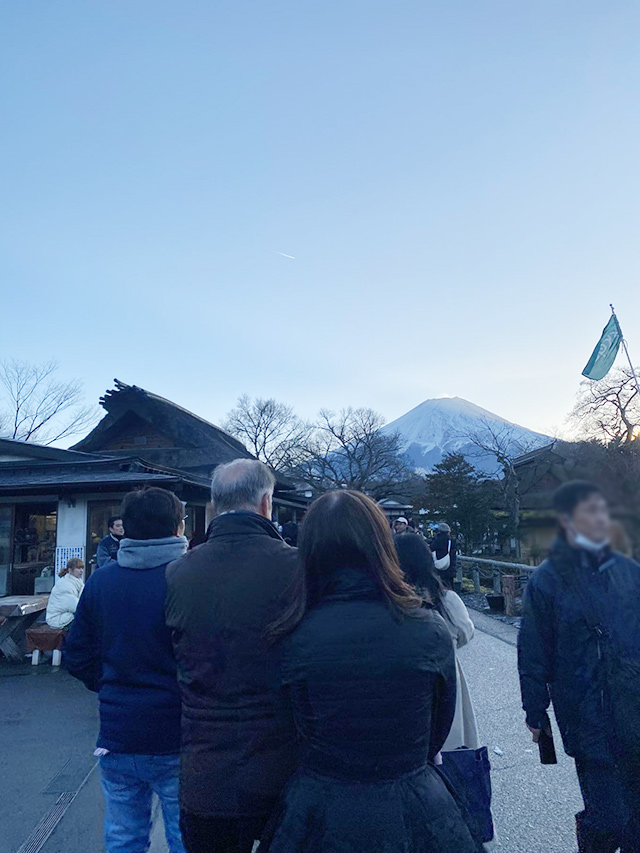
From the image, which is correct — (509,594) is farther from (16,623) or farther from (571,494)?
(16,623)

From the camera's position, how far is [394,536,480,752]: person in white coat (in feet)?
8.47

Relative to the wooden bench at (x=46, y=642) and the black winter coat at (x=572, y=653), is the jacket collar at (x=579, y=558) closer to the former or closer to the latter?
the black winter coat at (x=572, y=653)

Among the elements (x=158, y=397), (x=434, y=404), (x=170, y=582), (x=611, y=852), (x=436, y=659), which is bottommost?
(x=611, y=852)

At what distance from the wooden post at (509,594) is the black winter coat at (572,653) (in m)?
0.26

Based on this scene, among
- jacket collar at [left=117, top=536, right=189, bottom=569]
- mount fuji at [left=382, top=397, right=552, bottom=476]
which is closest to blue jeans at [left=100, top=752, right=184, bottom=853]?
jacket collar at [left=117, top=536, right=189, bottom=569]

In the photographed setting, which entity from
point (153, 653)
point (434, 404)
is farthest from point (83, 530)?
point (434, 404)

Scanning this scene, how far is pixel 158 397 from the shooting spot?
18359 millimetres

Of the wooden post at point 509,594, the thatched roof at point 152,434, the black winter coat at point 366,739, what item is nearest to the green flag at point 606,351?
the black winter coat at point 366,739

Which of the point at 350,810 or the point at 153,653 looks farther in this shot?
the point at 153,653

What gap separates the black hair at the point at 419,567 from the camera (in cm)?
265

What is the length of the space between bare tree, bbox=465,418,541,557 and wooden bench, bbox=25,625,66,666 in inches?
282

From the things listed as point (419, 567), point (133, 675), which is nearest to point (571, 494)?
point (133, 675)

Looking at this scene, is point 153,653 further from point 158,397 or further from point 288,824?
point 158,397

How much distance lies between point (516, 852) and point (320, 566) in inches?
88.6
